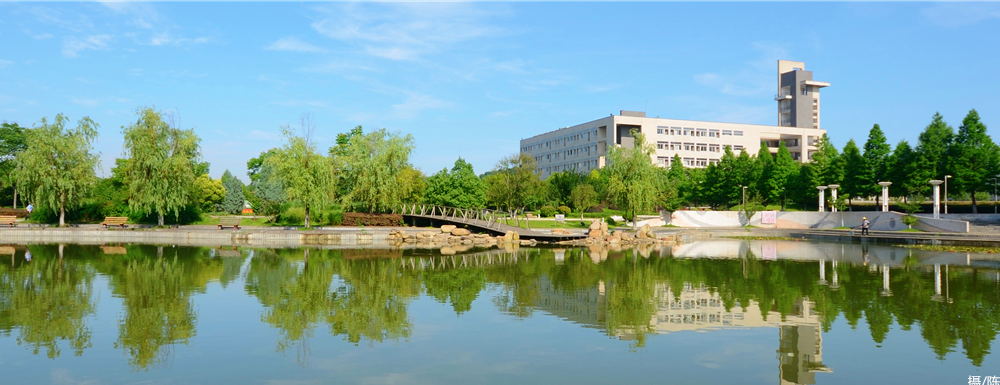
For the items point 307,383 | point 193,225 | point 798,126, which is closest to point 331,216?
point 193,225

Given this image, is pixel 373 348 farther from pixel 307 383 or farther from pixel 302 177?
pixel 302 177

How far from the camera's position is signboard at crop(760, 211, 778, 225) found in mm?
60344

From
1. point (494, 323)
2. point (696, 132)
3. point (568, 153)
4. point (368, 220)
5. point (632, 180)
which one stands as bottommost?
point (494, 323)

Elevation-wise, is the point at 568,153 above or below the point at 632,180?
above

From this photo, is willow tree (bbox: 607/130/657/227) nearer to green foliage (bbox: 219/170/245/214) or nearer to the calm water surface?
the calm water surface

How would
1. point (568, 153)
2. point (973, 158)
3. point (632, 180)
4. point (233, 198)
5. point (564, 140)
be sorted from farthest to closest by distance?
point (564, 140), point (568, 153), point (233, 198), point (973, 158), point (632, 180)

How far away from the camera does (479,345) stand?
11797mm

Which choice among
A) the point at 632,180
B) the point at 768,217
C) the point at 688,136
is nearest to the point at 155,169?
the point at 632,180

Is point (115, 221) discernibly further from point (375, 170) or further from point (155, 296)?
point (155, 296)

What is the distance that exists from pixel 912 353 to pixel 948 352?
65 cm

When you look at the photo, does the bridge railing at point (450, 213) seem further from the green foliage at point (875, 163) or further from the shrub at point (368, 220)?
the green foliage at point (875, 163)

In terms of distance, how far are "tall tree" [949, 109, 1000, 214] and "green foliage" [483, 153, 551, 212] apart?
3584 cm

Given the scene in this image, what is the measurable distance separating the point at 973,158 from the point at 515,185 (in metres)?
38.5

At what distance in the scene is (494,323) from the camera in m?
13.9
